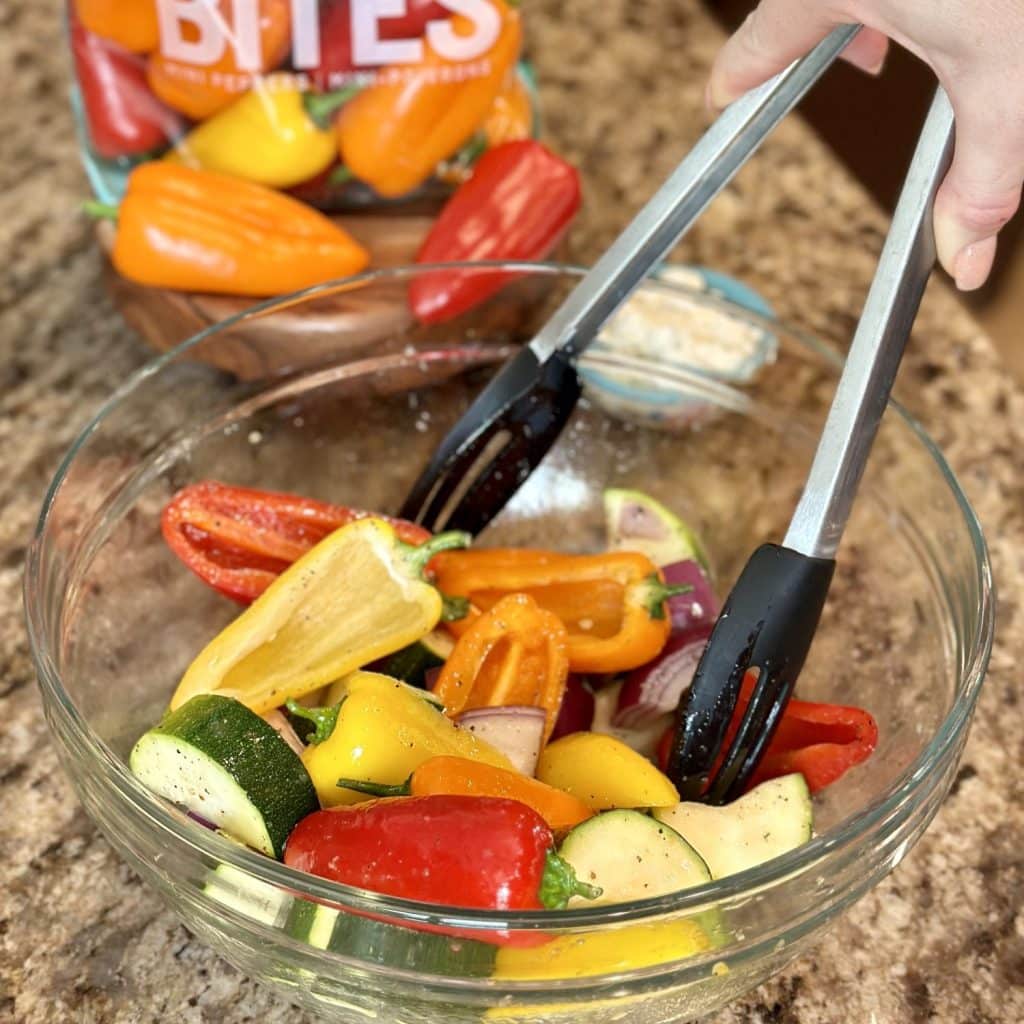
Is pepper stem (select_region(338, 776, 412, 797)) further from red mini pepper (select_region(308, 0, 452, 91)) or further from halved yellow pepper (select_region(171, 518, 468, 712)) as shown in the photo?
red mini pepper (select_region(308, 0, 452, 91))

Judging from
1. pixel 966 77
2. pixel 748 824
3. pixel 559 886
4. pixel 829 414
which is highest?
pixel 966 77

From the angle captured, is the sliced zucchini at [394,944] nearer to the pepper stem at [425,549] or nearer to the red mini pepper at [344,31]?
the pepper stem at [425,549]

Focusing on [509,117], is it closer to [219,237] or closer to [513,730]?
[219,237]

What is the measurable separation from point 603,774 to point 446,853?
17 centimetres

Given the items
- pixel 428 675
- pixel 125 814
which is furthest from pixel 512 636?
pixel 125 814

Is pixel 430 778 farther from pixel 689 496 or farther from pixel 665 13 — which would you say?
pixel 665 13

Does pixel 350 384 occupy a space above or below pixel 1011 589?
above

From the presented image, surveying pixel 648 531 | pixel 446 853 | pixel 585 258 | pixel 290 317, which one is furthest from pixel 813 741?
pixel 585 258

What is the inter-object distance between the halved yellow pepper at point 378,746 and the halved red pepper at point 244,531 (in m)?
0.19

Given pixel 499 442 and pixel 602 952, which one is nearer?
pixel 602 952

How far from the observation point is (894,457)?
120 cm

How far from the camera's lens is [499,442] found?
1.20 m

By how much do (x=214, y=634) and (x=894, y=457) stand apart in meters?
0.60

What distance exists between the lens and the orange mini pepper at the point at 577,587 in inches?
42.9
